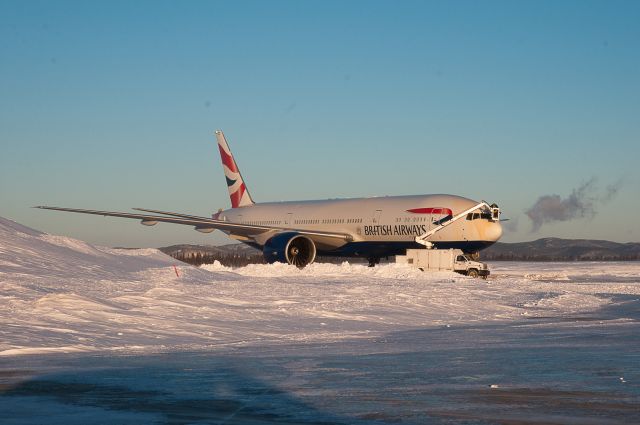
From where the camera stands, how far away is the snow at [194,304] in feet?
48.9

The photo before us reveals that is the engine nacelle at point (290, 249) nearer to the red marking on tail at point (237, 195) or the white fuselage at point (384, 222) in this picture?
the white fuselage at point (384, 222)

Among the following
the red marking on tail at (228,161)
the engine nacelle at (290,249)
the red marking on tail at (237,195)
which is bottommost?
the engine nacelle at (290,249)

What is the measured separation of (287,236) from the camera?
142ft

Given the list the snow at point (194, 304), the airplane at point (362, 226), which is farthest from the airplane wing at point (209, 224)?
the snow at point (194, 304)

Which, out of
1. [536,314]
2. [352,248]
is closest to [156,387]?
[536,314]

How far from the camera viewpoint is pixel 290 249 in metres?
43.4

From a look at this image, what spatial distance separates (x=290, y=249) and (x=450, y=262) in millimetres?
8035

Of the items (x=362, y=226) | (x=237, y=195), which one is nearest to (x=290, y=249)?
(x=362, y=226)

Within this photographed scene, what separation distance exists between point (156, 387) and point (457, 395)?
3090 mm

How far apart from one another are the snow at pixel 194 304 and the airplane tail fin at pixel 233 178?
76.1 feet

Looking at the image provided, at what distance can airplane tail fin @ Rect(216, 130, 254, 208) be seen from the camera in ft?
184

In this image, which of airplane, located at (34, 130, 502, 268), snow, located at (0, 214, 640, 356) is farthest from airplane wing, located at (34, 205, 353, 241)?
snow, located at (0, 214, 640, 356)

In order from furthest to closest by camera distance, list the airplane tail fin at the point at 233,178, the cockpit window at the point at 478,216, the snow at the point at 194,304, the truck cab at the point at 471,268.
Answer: the airplane tail fin at the point at 233,178 → the cockpit window at the point at 478,216 → the truck cab at the point at 471,268 → the snow at the point at 194,304

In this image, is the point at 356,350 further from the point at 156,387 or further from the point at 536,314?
the point at 536,314
